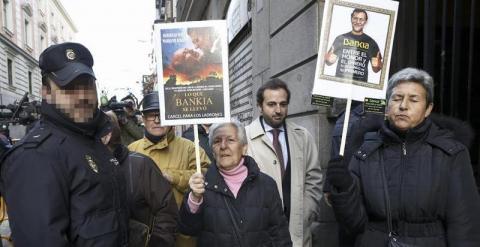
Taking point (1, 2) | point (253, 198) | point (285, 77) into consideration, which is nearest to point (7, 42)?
point (1, 2)

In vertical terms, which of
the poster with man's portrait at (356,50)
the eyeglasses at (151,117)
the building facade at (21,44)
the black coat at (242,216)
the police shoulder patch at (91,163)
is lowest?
the black coat at (242,216)

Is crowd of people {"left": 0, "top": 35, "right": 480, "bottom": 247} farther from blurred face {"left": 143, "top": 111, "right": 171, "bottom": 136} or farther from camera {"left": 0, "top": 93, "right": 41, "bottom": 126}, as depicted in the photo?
camera {"left": 0, "top": 93, "right": 41, "bottom": 126}

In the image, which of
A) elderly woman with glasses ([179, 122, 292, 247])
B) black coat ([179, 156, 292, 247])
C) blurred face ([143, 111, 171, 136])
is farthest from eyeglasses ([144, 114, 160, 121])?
black coat ([179, 156, 292, 247])

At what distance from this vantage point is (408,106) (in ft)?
7.98

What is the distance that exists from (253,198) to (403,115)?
1.04 metres

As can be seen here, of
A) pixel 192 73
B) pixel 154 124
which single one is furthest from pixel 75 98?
pixel 154 124

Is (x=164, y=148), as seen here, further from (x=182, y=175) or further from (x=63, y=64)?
(x=63, y=64)

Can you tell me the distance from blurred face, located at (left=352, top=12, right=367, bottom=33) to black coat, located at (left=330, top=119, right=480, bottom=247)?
2.25 ft

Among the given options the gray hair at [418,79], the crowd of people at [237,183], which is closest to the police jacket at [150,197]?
the crowd of people at [237,183]

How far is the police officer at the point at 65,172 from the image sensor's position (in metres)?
1.68

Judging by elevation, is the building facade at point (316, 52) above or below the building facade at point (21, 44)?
below

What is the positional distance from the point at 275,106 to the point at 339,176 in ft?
3.89

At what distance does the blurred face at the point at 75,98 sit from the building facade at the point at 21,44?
25362mm

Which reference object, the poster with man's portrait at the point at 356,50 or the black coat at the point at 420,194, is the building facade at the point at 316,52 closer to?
the poster with man's portrait at the point at 356,50
